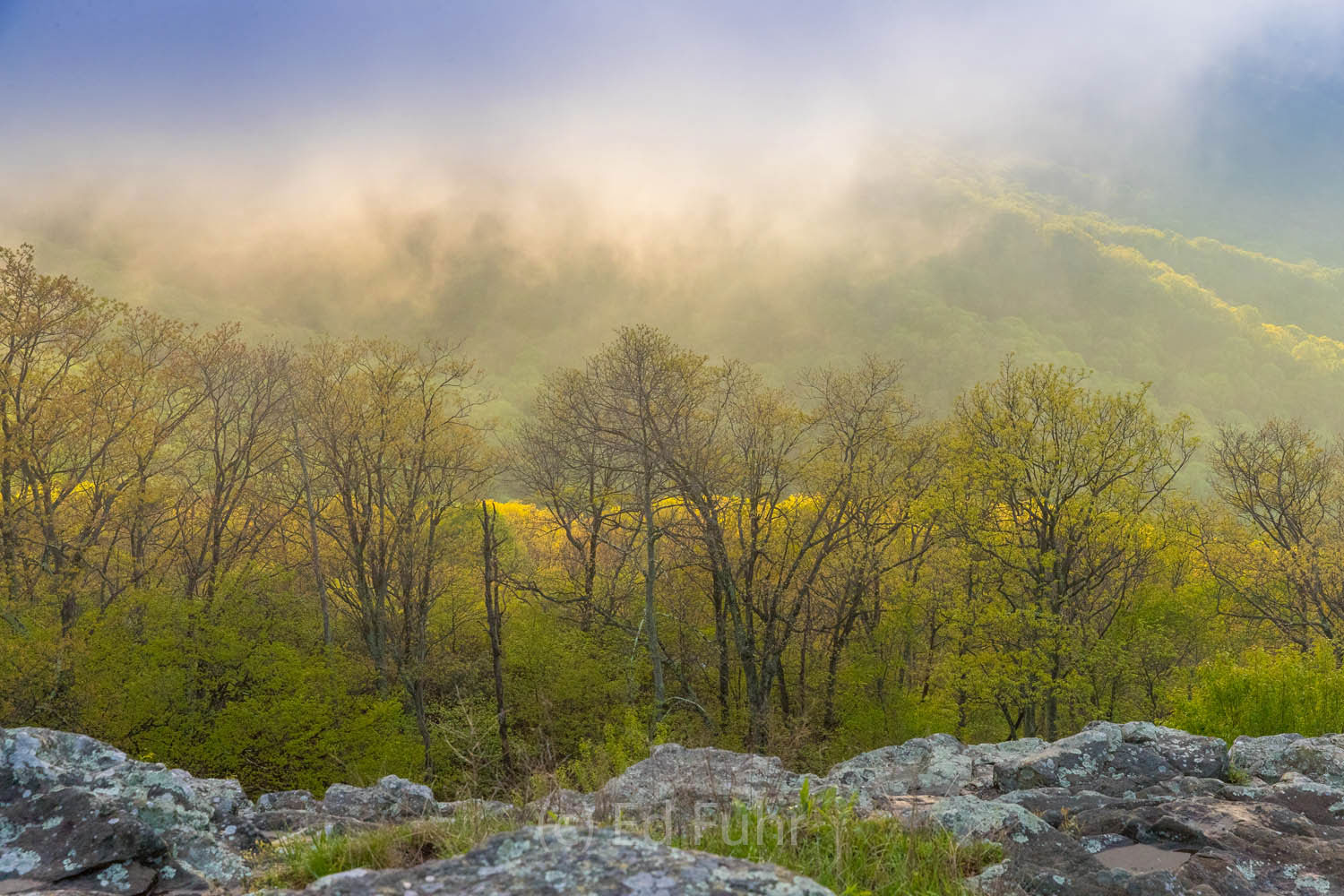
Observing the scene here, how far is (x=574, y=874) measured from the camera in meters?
2.92

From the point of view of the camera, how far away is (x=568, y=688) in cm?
3025

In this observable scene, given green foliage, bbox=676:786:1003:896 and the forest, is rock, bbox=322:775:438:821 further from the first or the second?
the forest

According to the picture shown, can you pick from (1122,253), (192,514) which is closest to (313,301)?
(192,514)

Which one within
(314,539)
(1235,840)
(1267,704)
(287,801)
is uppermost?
(314,539)

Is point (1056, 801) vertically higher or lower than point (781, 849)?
lower

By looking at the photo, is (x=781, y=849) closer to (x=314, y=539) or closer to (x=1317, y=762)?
(x=1317, y=762)

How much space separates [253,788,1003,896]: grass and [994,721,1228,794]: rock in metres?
3.67

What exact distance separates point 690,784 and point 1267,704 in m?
10.8

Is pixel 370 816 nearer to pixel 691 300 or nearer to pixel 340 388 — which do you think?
pixel 340 388

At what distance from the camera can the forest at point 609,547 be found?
74.7 ft

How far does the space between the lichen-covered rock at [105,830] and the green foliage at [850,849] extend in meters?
3.33

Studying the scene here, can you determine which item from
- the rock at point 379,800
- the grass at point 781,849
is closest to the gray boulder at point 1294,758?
the grass at point 781,849

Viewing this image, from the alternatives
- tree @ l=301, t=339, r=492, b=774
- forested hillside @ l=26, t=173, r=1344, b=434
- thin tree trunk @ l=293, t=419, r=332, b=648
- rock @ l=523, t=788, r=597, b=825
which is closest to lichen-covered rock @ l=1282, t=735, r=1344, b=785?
rock @ l=523, t=788, r=597, b=825

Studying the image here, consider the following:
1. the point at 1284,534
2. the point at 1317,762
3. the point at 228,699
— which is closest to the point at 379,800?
the point at 1317,762
